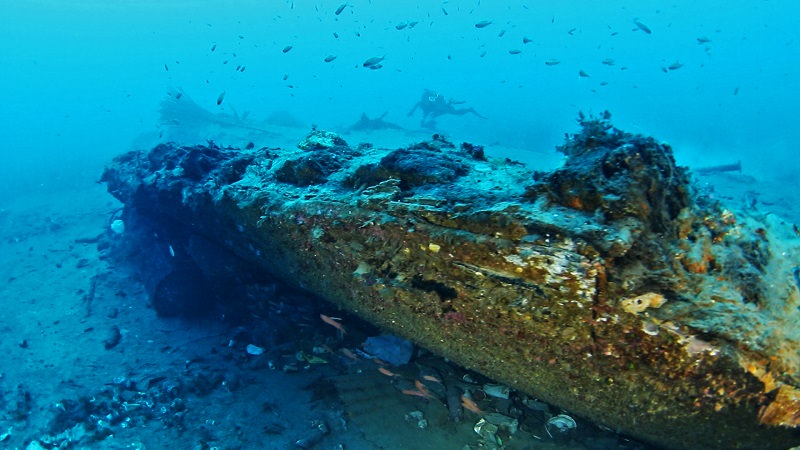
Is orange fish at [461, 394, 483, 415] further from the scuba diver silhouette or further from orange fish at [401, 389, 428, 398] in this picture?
the scuba diver silhouette

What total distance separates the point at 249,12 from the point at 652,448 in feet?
501

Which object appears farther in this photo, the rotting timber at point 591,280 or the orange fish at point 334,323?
the orange fish at point 334,323

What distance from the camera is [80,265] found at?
956cm

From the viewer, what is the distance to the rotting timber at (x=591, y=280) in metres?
2.14

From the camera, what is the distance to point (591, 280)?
2199 millimetres

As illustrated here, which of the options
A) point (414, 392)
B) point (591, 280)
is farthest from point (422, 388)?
point (591, 280)

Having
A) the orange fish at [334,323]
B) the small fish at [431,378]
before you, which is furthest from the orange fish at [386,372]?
the orange fish at [334,323]

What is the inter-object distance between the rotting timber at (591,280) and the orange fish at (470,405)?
22.9 inches

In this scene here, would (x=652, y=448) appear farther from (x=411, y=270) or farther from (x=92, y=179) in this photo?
(x=92, y=179)

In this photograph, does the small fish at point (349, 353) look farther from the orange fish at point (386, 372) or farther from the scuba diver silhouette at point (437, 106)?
the scuba diver silhouette at point (437, 106)

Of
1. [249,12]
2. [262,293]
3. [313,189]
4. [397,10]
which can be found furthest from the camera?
[397,10]

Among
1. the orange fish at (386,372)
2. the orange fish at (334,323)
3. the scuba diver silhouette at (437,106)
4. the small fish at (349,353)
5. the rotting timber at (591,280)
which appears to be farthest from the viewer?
the scuba diver silhouette at (437,106)

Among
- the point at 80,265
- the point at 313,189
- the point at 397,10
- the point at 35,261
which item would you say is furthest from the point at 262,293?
the point at 397,10

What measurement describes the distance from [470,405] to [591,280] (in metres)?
1.98
